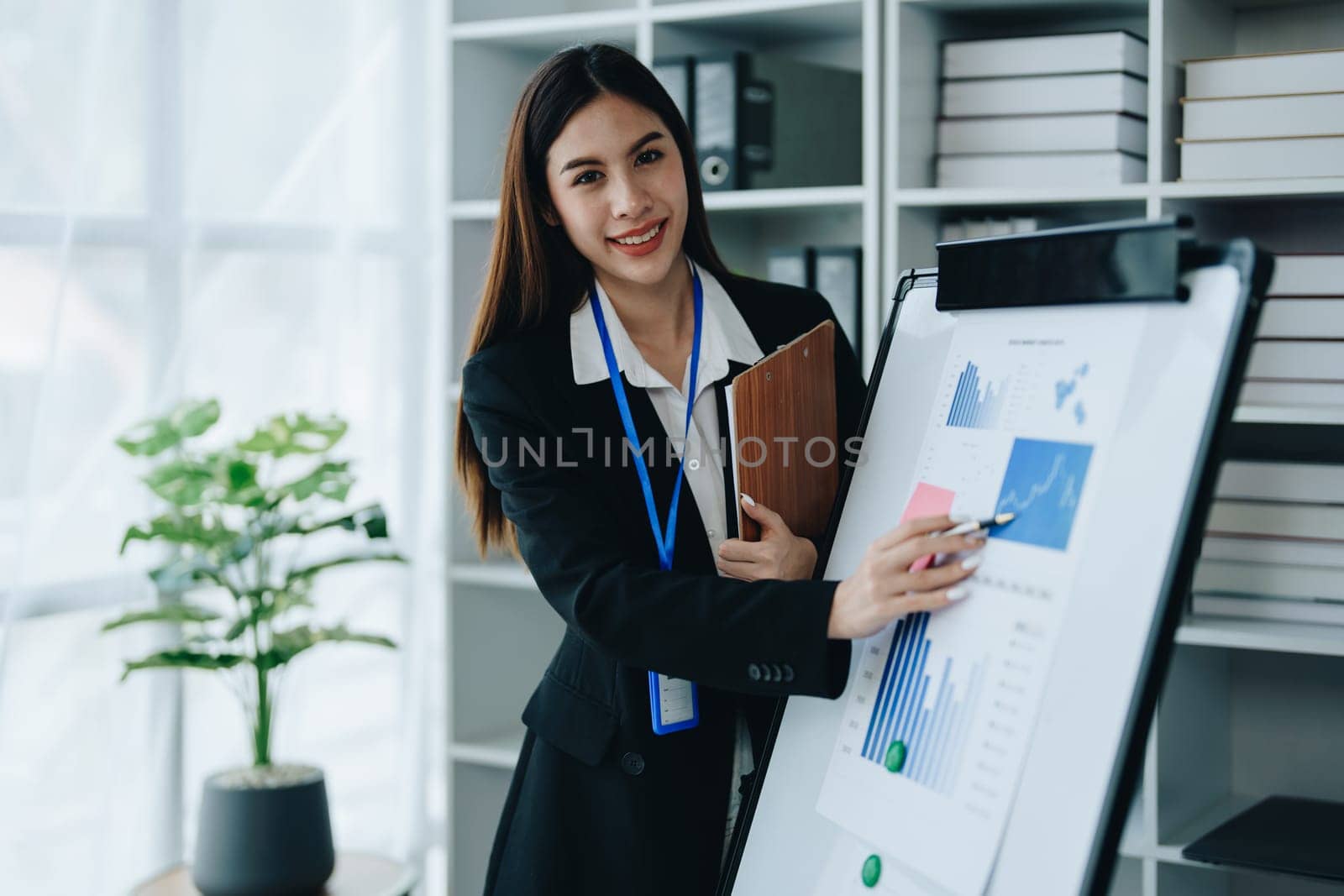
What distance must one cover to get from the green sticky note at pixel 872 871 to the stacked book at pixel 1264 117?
4.60ft

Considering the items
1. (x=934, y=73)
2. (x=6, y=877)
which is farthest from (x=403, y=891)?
(x=934, y=73)

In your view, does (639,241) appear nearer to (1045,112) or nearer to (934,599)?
(934,599)

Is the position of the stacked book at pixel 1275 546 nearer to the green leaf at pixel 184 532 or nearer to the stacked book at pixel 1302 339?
the stacked book at pixel 1302 339

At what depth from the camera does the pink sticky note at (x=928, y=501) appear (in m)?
1.14

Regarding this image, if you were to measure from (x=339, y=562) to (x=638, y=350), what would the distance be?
92 cm

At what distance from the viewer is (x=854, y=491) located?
4.29ft

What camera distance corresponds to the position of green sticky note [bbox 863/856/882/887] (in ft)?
3.56

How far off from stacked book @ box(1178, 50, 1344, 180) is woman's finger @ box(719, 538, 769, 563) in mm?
1174

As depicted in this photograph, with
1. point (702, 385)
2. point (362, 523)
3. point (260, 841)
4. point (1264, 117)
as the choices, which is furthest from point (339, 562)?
point (1264, 117)

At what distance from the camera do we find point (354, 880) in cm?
220

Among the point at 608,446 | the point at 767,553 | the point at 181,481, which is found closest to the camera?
the point at 767,553

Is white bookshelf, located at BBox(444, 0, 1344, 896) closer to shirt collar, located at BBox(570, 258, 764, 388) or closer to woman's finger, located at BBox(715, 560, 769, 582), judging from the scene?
shirt collar, located at BBox(570, 258, 764, 388)

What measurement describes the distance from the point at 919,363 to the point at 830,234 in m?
1.47

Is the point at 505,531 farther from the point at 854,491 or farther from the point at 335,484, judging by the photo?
the point at 335,484
